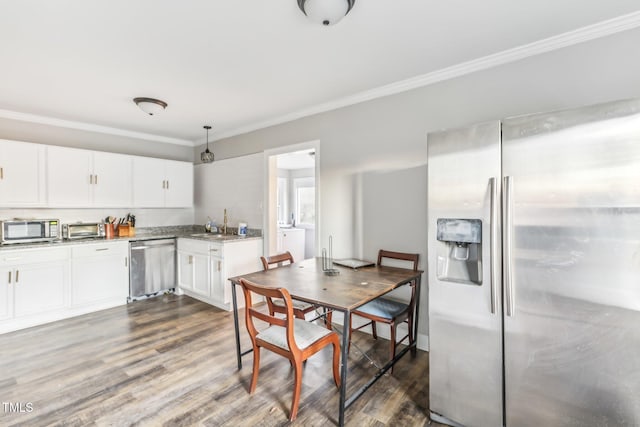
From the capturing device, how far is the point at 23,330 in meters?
3.33

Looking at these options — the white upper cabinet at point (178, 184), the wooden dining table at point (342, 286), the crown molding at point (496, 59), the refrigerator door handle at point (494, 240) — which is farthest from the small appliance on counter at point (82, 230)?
the refrigerator door handle at point (494, 240)

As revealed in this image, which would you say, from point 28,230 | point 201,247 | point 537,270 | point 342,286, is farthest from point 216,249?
point 537,270

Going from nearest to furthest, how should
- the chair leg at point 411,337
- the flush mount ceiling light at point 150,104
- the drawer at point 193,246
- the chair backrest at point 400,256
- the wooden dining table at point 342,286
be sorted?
1. the wooden dining table at point 342,286
2. the chair leg at point 411,337
3. the chair backrest at point 400,256
4. the flush mount ceiling light at point 150,104
5. the drawer at point 193,246

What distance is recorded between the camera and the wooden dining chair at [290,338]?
1866mm

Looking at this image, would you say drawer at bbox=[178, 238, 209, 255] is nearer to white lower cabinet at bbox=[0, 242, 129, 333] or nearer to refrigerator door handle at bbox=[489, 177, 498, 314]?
white lower cabinet at bbox=[0, 242, 129, 333]

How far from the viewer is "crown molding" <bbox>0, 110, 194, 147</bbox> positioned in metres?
3.75

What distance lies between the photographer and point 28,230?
3.62 metres

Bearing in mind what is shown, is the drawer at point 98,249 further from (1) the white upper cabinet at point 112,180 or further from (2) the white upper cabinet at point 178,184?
(2) the white upper cabinet at point 178,184

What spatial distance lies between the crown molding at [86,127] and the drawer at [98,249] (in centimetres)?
171

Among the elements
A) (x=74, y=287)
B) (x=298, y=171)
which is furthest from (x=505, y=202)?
(x=298, y=171)

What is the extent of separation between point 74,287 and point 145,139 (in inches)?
95.5

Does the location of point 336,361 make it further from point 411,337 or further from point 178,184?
point 178,184

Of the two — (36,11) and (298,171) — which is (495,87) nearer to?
(36,11)

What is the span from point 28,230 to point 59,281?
28.4 inches
